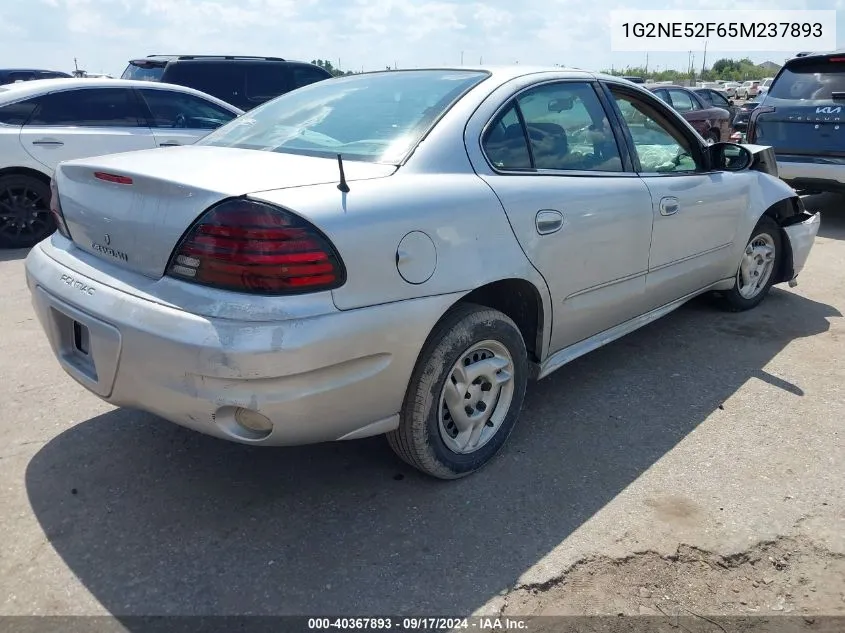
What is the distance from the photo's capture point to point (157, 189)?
7.76ft

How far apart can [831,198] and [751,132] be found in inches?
94.9

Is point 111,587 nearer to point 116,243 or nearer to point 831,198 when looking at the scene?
point 116,243

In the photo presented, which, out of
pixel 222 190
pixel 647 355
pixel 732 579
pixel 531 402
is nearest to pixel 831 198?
pixel 647 355

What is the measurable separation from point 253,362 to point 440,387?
0.78 m

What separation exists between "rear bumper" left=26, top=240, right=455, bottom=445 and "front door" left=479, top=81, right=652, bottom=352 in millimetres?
684

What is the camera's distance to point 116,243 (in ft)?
8.18

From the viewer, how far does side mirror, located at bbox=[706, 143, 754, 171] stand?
422 cm

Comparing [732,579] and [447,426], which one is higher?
[447,426]

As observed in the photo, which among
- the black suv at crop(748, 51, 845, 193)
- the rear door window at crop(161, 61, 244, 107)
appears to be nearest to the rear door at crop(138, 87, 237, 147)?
the rear door window at crop(161, 61, 244, 107)

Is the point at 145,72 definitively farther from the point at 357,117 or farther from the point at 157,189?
the point at 157,189

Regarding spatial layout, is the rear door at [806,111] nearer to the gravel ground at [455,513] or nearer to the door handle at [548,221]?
the gravel ground at [455,513]

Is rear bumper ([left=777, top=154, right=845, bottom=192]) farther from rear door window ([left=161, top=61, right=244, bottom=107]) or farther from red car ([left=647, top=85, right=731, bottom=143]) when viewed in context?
rear door window ([left=161, top=61, right=244, bottom=107])

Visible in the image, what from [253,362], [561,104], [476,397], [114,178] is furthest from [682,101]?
[253,362]

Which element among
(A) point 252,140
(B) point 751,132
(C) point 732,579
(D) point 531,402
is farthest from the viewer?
(B) point 751,132
